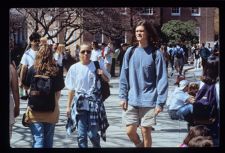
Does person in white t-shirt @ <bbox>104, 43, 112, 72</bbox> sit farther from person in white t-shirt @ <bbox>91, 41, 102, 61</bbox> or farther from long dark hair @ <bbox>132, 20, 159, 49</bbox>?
long dark hair @ <bbox>132, 20, 159, 49</bbox>

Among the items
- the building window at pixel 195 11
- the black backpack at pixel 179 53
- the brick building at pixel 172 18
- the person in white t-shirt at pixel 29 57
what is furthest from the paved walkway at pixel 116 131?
the building window at pixel 195 11

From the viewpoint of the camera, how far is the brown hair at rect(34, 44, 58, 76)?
736cm

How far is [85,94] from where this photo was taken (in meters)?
7.41

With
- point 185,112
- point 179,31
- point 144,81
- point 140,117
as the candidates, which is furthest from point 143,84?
point 179,31

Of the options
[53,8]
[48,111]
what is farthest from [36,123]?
[53,8]

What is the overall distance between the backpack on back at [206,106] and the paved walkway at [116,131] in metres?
0.14

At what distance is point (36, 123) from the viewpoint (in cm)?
741

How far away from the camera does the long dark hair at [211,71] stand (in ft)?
22.8

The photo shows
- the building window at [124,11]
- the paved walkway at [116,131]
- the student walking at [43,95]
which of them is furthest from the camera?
the student walking at [43,95]

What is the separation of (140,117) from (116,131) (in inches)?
9.9

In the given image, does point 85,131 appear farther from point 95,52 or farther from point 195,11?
point 195,11

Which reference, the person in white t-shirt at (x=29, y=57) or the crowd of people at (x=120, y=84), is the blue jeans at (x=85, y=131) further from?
the person in white t-shirt at (x=29, y=57)
